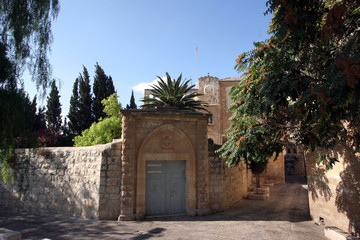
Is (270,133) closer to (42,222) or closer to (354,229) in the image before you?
(354,229)

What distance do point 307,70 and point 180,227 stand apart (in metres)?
5.91

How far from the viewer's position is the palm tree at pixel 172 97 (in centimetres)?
1346

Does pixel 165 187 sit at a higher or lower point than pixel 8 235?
higher

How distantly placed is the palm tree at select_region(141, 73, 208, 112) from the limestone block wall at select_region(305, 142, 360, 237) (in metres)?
6.73

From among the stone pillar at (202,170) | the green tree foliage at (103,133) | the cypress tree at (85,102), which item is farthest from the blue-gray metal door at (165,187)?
the cypress tree at (85,102)

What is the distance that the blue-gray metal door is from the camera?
8.94 m

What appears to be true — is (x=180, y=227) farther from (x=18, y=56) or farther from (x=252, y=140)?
(x=18, y=56)

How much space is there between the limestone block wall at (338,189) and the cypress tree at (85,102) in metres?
20.9

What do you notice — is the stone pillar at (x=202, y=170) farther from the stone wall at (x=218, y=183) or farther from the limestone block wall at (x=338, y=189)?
the limestone block wall at (x=338, y=189)

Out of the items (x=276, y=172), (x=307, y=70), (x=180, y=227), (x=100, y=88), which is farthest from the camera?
(x=100, y=88)

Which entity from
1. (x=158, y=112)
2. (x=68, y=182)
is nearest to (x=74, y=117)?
(x=68, y=182)

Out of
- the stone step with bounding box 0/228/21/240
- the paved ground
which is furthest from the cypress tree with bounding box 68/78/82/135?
the stone step with bounding box 0/228/21/240

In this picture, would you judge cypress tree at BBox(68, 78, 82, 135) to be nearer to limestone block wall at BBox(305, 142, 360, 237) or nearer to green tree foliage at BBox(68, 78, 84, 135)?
green tree foliage at BBox(68, 78, 84, 135)

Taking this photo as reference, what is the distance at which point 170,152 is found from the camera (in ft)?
30.4
